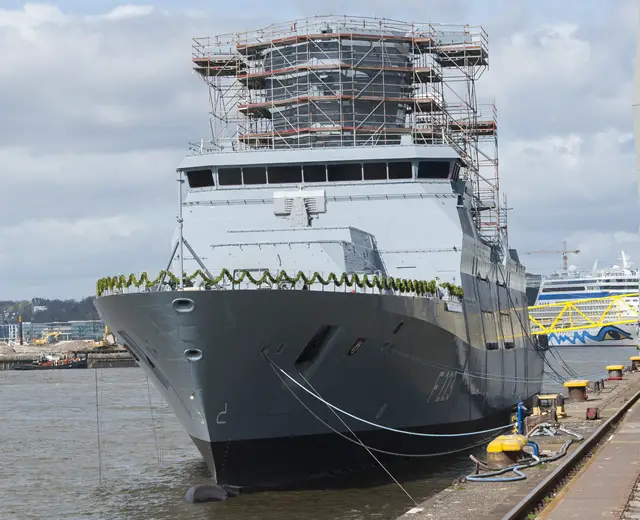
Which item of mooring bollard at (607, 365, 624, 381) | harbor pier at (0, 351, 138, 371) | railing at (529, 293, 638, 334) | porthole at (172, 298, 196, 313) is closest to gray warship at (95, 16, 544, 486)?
porthole at (172, 298, 196, 313)

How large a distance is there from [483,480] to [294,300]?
515 cm

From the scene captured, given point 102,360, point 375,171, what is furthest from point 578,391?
point 102,360

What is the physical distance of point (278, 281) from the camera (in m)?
19.1

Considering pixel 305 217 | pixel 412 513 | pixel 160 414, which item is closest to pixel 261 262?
pixel 305 217

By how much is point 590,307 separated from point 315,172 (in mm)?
115822

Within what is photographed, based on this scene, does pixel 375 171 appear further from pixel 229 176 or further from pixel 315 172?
pixel 229 176

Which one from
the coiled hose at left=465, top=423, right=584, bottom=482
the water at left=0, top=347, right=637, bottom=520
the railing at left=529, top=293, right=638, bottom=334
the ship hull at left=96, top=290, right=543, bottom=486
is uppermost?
the ship hull at left=96, top=290, right=543, bottom=486

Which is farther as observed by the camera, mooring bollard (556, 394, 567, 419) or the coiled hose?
mooring bollard (556, 394, 567, 419)

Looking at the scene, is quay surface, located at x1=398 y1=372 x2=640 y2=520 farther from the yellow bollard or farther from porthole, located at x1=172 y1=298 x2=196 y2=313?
porthole, located at x1=172 y1=298 x2=196 y2=313

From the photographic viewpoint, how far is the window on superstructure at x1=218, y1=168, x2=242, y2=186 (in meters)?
26.7

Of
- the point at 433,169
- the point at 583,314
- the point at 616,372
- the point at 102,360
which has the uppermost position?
the point at 433,169

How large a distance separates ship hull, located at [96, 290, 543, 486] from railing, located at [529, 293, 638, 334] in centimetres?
10854

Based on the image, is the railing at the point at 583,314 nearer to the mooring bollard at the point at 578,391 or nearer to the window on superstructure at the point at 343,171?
the mooring bollard at the point at 578,391

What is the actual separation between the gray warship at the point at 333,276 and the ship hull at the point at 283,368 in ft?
0.12
